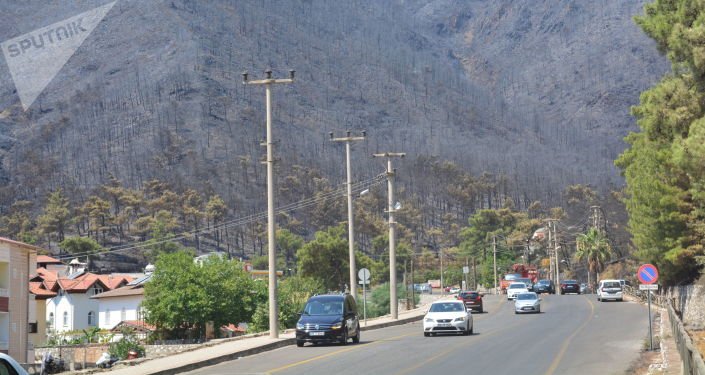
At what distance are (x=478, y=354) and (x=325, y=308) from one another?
26.5 ft

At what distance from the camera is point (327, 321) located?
113 feet

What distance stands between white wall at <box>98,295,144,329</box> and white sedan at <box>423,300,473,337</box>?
52911 millimetres

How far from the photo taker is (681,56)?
31.6 metres

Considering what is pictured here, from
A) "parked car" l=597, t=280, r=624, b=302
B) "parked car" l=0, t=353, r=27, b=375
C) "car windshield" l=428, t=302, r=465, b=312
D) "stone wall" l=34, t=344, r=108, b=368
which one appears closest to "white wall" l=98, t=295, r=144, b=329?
"stone wall" l=34, t=344, r=108, b=368

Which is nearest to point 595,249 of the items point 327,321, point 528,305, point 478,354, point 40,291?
point 528,305

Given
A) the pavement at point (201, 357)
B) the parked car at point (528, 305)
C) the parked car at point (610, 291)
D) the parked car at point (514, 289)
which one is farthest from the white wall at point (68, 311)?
the pavement at point (201, 357)

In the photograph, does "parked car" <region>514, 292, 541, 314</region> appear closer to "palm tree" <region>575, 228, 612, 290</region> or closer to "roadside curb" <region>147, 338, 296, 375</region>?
"roadside curb" <region>147, 338, 296, 375</region>

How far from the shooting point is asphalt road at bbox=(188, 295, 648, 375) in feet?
78.7

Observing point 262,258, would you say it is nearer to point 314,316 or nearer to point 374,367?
point 314,316

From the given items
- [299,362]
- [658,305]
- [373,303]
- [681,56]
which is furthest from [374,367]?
[373,303]

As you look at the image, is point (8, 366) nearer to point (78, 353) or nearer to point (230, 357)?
point (230, 357)

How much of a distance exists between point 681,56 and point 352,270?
2740 centimetres

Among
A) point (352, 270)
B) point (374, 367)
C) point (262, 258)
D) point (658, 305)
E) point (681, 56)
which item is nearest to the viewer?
point (374, 367)

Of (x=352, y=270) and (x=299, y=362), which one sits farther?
(x=352, y=270)
